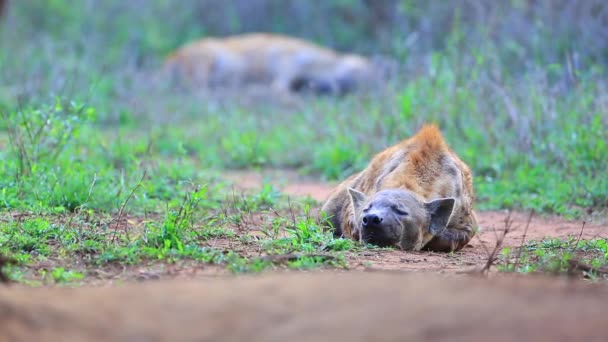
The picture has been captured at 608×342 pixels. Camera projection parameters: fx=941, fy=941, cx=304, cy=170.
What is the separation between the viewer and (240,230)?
573 centimetres

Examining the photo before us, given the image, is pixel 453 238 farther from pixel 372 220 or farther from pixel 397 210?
pixel 372 220

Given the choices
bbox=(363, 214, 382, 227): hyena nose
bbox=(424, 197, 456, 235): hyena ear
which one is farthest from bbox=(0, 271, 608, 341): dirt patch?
bbox=(424, 197, 456, 235): hyena ear

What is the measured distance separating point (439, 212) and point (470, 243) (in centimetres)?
89

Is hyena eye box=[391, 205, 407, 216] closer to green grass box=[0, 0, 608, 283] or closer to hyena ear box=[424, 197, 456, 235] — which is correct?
hyena ear box=[424, 197, 456, 235]

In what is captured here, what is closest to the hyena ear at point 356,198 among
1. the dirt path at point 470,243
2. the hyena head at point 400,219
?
the hyena head at point 400,219

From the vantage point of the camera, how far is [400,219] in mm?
5598

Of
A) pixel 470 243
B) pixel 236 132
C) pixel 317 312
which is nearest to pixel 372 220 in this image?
pixel 470 243

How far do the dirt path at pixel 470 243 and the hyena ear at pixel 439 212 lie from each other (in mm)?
167

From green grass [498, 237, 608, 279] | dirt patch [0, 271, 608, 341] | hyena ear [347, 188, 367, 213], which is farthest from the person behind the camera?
hyena ear [347, 188, 367, 213]

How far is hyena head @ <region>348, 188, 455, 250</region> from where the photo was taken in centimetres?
556

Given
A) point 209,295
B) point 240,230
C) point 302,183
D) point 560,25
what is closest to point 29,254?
point 240,230

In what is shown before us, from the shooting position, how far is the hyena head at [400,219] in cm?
556

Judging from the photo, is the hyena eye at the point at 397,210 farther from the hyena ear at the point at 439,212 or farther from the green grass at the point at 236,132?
the green grass at the point at 236,132

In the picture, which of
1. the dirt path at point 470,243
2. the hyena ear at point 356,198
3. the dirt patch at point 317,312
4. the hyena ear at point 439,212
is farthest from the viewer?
the hyena ear at point 356,198
